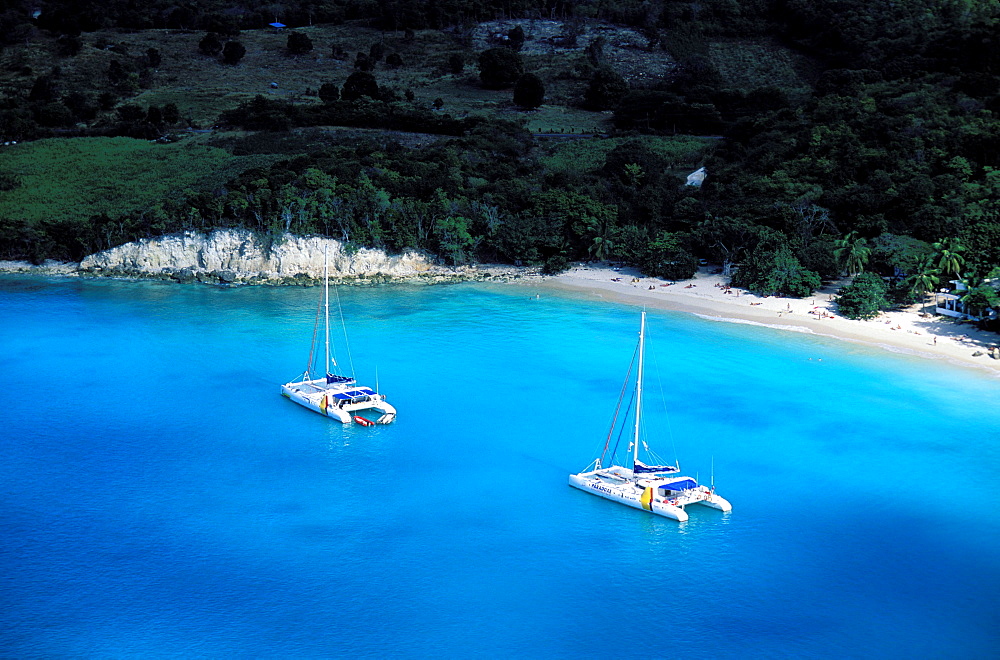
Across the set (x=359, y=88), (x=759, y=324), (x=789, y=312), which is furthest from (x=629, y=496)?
(x=359, y=88)

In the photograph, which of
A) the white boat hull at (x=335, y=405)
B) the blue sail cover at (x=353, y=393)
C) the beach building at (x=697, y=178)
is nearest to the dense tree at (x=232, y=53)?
the beach building at (x=697, y=178)

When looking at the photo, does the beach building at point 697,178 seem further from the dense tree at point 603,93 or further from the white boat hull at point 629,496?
the white boat hull at point 629,496

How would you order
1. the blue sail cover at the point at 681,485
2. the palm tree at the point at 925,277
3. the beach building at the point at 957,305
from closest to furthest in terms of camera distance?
the blue sail cover at the point at 681,485 < the beach building at the point at 957,305 < the palm tree at the point at 925,277

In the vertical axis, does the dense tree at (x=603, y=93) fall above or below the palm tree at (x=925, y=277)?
above

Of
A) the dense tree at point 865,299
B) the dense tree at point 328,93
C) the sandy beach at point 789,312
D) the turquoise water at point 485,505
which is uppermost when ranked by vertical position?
the dense tree at point 328,93

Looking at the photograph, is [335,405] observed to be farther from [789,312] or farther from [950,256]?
[950,256]

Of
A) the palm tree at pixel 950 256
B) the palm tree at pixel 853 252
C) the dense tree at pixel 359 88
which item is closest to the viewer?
the palm tree at pixel 950 256

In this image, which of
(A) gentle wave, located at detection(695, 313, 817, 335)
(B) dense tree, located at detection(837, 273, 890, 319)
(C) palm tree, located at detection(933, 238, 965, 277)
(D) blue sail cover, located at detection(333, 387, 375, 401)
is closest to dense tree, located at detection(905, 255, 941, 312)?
(C) palm tree, located at detection(933, 238, 965, 277)

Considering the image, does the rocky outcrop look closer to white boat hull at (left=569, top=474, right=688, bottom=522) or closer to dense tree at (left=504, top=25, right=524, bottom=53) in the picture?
white boat hull at (left=569, top=474, right=688, bottom=522)
